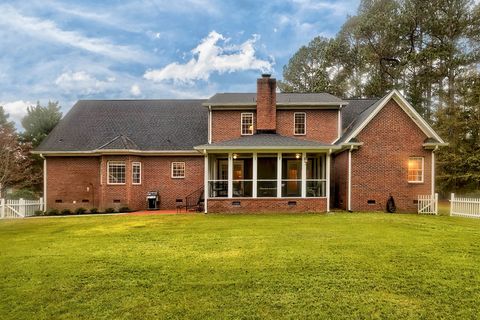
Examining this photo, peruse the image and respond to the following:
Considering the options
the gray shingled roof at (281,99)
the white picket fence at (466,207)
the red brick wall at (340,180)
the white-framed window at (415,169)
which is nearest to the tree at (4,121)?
the gray shingled roof at (281,99)

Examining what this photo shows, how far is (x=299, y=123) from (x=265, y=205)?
6.14m

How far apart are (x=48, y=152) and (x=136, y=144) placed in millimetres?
5387

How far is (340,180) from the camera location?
1778 cm

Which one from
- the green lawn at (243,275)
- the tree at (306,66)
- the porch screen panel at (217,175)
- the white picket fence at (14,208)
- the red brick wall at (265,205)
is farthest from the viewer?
the tree at (306,66)

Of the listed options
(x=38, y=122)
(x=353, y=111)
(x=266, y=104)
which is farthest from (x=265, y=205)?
(x=38, y=122)

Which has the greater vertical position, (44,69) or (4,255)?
(44,69)

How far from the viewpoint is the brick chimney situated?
1836cm

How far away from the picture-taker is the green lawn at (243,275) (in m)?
4.70

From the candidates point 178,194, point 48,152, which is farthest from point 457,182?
point 48,152

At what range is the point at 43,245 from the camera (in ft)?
28.9

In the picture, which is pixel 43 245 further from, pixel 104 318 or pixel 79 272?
pixel 104 318

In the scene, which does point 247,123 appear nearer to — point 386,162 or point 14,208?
point 386,162

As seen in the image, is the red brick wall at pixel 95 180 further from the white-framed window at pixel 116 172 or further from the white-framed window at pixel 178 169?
the white-framed window at pixel 116 172

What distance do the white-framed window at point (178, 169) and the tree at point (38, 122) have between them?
58.7ft
